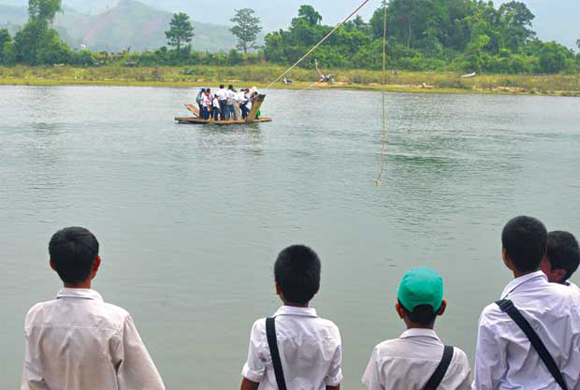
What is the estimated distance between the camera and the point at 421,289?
2975 millimetres

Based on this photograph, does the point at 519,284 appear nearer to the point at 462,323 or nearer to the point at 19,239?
the point at 462,323

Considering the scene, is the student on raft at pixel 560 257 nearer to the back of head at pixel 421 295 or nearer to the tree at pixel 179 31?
the back of head at pixel 421 295

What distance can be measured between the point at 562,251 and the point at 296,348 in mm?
1379

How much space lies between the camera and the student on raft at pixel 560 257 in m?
3.61

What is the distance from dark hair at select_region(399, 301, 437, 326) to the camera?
3.01 meters

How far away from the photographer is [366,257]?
8.50 m

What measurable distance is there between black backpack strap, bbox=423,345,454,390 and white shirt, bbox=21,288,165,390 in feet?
3.54

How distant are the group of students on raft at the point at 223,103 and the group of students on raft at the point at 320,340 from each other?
68.2 feet

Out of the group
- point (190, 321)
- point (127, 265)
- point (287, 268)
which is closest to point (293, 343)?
point (287, 268)

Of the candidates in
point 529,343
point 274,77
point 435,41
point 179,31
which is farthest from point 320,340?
→ point 435,41

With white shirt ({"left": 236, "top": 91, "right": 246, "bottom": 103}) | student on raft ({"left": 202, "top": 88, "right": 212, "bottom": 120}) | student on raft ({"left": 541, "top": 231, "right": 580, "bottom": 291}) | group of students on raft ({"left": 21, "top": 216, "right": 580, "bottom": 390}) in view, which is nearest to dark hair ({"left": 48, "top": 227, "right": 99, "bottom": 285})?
group of students on raft ({"left": 21, "top": 216, "right": 580, "bottom": 390})

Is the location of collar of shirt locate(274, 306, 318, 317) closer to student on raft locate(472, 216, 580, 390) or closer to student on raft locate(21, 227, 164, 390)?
student on raft locate(21, 227, 164, 390)

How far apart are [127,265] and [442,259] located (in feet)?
11.2

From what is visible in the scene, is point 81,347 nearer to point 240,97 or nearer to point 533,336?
point 533,336
